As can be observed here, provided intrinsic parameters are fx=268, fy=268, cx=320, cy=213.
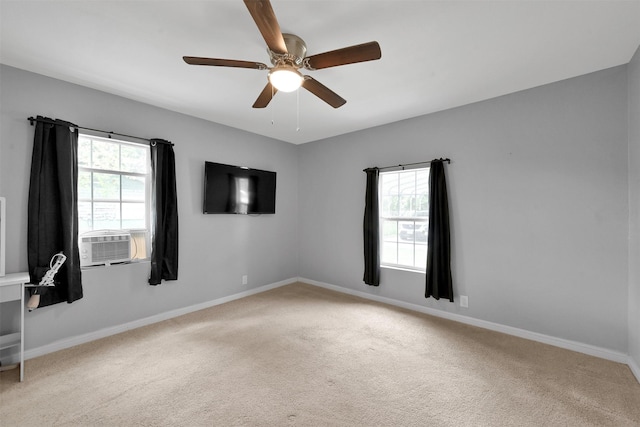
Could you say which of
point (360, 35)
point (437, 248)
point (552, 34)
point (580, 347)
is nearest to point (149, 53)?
point (360, 35)

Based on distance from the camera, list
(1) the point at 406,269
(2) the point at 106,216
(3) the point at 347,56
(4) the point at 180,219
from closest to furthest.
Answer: (3) the point at 347,56 → (2) the point at 106,216 → (4) the point at 180,219 → (1) the point at 406,269

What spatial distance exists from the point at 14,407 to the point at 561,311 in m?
4.66

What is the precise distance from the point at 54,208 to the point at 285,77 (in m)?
2.59

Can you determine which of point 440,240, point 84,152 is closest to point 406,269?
point 440,240

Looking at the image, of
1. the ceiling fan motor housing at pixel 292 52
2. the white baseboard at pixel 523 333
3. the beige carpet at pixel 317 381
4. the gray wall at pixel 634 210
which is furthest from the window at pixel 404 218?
the ceiling fan motor housing at pixel 292 52

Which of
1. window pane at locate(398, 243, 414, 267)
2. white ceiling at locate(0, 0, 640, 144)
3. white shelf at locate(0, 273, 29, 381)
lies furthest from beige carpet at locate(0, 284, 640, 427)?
white ceiling at locate(0, 0, 640, 144)

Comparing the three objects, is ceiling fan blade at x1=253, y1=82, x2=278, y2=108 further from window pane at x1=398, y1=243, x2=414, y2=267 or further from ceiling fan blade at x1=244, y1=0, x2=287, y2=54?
window pane at x1=398, y1=243, x2=414, y2=267

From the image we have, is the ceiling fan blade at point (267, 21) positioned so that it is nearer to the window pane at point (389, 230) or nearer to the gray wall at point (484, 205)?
the gray wall at point (484, 205)

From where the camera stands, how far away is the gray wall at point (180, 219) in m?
2.46

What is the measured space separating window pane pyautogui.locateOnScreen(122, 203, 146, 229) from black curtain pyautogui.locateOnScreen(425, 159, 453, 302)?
361 centimetres

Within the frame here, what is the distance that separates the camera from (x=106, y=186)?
2.99 meters

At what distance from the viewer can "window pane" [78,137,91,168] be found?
Result: 2820 mm

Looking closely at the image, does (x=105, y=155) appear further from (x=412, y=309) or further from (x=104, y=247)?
(x=412, y=309)

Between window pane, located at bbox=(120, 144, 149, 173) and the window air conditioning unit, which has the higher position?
window pane, located at bbox=(120, 144, 149, 173)
